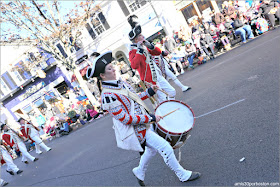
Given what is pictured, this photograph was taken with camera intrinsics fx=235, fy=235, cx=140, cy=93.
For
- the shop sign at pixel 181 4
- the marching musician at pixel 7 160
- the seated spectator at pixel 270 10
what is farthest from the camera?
the shop sign at pixel 181 4

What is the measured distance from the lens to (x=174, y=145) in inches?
131

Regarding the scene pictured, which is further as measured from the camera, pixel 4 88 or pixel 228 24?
pixel 4 88

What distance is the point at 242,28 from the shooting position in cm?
1084

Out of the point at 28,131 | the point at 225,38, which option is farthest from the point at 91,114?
the point at 225,38

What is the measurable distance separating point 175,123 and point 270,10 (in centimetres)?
978

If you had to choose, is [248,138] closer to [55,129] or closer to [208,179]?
[208,179]

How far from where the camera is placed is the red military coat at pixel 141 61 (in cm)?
512

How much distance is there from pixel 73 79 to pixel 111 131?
53.7ft

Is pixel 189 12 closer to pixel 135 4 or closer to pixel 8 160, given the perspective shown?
pixel 135 4

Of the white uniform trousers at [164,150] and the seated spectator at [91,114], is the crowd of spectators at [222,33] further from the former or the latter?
the white uniform trousers at [164,150]

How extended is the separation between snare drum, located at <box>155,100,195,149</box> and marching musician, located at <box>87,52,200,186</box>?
13 cm

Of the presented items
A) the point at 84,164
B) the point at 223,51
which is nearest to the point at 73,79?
the point at 223,51

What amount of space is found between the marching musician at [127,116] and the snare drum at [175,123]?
13 cm

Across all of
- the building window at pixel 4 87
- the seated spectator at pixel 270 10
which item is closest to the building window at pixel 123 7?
the seated spectator at pixel 270 10
